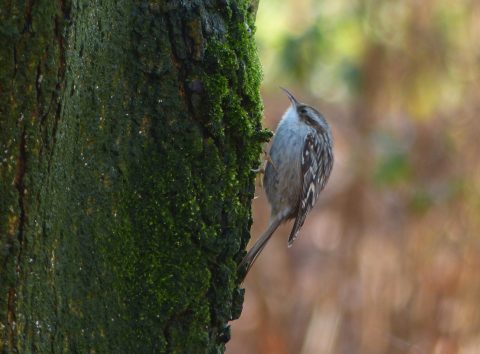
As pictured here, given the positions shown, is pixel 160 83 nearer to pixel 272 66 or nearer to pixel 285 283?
pixel 272 66

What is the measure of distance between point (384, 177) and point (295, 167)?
7.51 feet

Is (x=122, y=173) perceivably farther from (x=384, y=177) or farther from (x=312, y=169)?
(x=384, y=177)

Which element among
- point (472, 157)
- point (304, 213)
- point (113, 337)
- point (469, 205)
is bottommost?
point (113, 337)

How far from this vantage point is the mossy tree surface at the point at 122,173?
2.08m

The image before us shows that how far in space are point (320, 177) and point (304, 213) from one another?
0.39 meters

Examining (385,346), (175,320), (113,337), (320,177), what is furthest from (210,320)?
(385,346)

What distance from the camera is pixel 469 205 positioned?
6.70 meters

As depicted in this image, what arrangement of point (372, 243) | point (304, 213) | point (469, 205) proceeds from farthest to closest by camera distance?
point (372, 243), point (469, 205), point (304, 213)

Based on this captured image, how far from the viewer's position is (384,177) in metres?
6.80

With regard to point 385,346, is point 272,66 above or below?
above

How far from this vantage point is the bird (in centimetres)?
463

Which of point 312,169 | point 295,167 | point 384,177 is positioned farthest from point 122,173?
point 384,177

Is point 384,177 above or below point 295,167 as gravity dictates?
above

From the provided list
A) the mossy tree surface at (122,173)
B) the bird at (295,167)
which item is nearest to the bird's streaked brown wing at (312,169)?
the bird at (295,167)
